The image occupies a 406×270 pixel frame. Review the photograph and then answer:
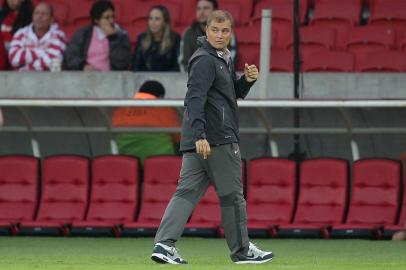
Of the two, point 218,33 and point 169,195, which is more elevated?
point 218,33

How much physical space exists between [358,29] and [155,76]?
3.07 metres

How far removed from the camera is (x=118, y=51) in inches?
631

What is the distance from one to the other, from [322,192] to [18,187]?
11.0 feet

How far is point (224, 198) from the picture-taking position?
973 cm

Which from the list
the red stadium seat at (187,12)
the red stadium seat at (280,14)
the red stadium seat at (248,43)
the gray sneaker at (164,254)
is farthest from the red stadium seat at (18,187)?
the gray sneaker at (164,254)

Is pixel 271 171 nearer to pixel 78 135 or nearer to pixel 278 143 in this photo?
pixel 278 143

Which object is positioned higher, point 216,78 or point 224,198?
point 216,78

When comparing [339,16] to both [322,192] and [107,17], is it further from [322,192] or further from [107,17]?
[322,192]

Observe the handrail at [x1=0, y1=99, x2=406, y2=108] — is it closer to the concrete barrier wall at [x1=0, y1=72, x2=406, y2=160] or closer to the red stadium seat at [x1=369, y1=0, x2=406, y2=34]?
the concrete barrier wall at [x1=0, y1=72, x2=406, y2=160]

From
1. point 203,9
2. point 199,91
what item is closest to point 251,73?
point 199,91

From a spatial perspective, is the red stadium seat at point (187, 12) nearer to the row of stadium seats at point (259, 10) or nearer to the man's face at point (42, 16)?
the row of stadium seats at point (259, 10)

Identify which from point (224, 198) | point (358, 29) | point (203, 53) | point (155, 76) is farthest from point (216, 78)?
point (358, 29)

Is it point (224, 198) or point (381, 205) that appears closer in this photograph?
point (224, 198)

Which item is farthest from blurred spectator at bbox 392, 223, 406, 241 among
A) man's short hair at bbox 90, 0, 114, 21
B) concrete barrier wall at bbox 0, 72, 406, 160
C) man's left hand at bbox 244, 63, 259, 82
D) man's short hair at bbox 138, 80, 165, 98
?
man's short hair at bbox 90, 0, 114, 21
